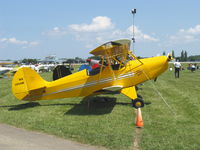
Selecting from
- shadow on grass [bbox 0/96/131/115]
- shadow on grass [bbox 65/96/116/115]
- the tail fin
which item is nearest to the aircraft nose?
shadow on grass [bbox 0/96/131/115]

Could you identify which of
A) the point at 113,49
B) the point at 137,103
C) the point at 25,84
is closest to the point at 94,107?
the point at 137,103

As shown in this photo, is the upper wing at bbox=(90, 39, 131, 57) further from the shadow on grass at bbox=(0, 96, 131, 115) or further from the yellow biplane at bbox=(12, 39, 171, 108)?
the shadow on grass at bbox=(0, 96, 131, 115)

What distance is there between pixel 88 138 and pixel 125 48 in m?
4.23

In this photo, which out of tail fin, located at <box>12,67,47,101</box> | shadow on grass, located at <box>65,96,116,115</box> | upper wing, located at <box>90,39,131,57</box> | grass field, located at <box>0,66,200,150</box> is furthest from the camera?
tail fin, located at <box>12,67,47,101</box>

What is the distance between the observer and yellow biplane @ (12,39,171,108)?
323 inches

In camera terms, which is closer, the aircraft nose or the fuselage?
the fuselage

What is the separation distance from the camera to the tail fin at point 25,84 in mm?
8547

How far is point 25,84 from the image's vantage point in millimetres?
8570

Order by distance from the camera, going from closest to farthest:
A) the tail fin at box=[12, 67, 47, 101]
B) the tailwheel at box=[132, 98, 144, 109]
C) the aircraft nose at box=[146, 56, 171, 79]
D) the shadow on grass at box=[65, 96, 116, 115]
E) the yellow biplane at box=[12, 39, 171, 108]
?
1. the shadow on grass at box=[65, 96, 116, 115]
2. the tailwheel at box=[132, 98, 144, 109]
3. the yellow biplane at box=[12, 39, 171, 108]
4. the aircraft nose at box=[146, 56, 171, 79]
5. the tail fin at box=[12, 67, 47, 101]

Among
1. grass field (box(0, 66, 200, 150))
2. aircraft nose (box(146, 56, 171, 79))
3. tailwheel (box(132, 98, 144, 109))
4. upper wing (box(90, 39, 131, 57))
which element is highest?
upper wing (box(90, 39, 131, 57))

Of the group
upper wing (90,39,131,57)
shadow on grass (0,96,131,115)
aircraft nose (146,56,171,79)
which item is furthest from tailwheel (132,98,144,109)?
upper wing (90,39,131,57)

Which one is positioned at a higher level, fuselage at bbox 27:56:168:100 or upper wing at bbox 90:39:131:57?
upper wing at bbox 90:39:131:57

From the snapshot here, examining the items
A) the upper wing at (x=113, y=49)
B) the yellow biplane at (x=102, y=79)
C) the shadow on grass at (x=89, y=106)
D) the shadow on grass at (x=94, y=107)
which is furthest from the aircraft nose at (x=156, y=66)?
the shadow on grass at (x=94, y=107)

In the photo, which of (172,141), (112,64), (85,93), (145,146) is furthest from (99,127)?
(112,64)
